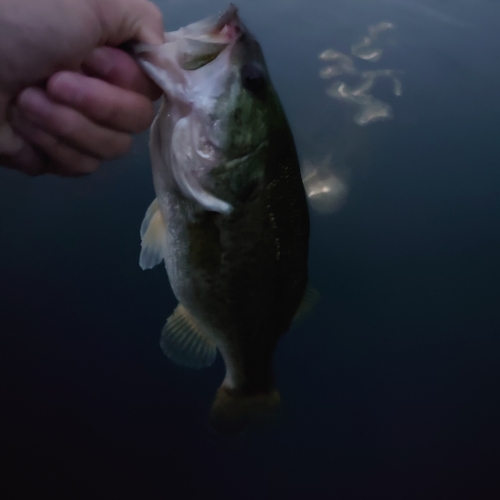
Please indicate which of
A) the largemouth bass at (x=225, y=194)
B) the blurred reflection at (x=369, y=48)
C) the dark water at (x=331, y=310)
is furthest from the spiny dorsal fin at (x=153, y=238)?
the blurred reflection at (x=369, y=48)

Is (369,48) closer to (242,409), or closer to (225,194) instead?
(225,194)

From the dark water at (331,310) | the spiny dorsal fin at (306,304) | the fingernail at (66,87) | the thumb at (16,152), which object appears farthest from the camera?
the dark water at (331,310)

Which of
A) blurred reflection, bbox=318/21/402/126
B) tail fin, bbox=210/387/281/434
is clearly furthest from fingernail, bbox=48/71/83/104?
blurred reflection, bbox=318/21/402/126

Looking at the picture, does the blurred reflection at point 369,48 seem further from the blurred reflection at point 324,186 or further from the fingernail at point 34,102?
the fingernail at point 34,102

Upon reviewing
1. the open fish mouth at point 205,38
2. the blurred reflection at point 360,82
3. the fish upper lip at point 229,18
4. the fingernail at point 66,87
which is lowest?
the blurred reflection at point 360,82

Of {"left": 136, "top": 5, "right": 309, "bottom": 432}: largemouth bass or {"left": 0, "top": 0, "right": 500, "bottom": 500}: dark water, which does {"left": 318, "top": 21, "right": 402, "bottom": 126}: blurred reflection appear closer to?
{"left": 0, "top": 0, "right": 500, "bottom": 500}: dark water

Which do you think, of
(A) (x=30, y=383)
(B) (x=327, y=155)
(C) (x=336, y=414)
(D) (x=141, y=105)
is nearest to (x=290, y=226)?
(D) (x=141, y=105)
